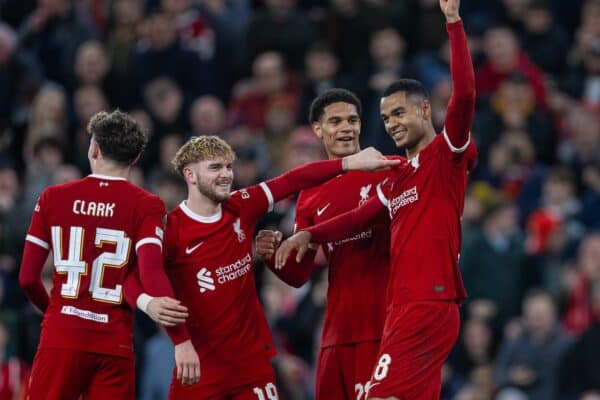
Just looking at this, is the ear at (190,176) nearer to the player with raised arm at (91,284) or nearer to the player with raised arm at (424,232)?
the player with raised arm at (91,284)

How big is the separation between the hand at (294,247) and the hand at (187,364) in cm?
112

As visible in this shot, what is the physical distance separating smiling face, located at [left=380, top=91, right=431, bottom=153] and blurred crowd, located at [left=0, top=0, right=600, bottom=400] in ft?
16.1

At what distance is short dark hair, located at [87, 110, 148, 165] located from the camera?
999 cm

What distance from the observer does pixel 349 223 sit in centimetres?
1052

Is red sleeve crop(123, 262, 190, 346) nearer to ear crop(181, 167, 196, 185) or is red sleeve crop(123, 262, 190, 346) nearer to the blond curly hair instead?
ear crop(181, 167, 196, 185)

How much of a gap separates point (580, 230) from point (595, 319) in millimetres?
1455

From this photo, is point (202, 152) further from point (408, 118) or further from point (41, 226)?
point (408, 118)

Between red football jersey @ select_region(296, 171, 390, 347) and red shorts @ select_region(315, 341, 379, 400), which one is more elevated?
red football jersey @ select_region(296, 171, 390, 347)

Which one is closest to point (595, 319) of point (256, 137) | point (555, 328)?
point (555, 328)

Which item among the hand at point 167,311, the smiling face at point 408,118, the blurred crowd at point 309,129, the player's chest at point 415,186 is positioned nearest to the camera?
the hand at point 167,311

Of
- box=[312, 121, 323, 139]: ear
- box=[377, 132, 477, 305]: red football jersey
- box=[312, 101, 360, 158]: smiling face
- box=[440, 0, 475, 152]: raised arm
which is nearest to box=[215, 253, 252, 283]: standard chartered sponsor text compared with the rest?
box=[377, 132, 477, 305]: red football jersey

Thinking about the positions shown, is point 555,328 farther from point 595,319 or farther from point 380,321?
point 380,321

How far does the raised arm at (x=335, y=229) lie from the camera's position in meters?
10.4

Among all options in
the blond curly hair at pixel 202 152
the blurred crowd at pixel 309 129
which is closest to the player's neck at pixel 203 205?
the blond curly hair at pixel 202 152
